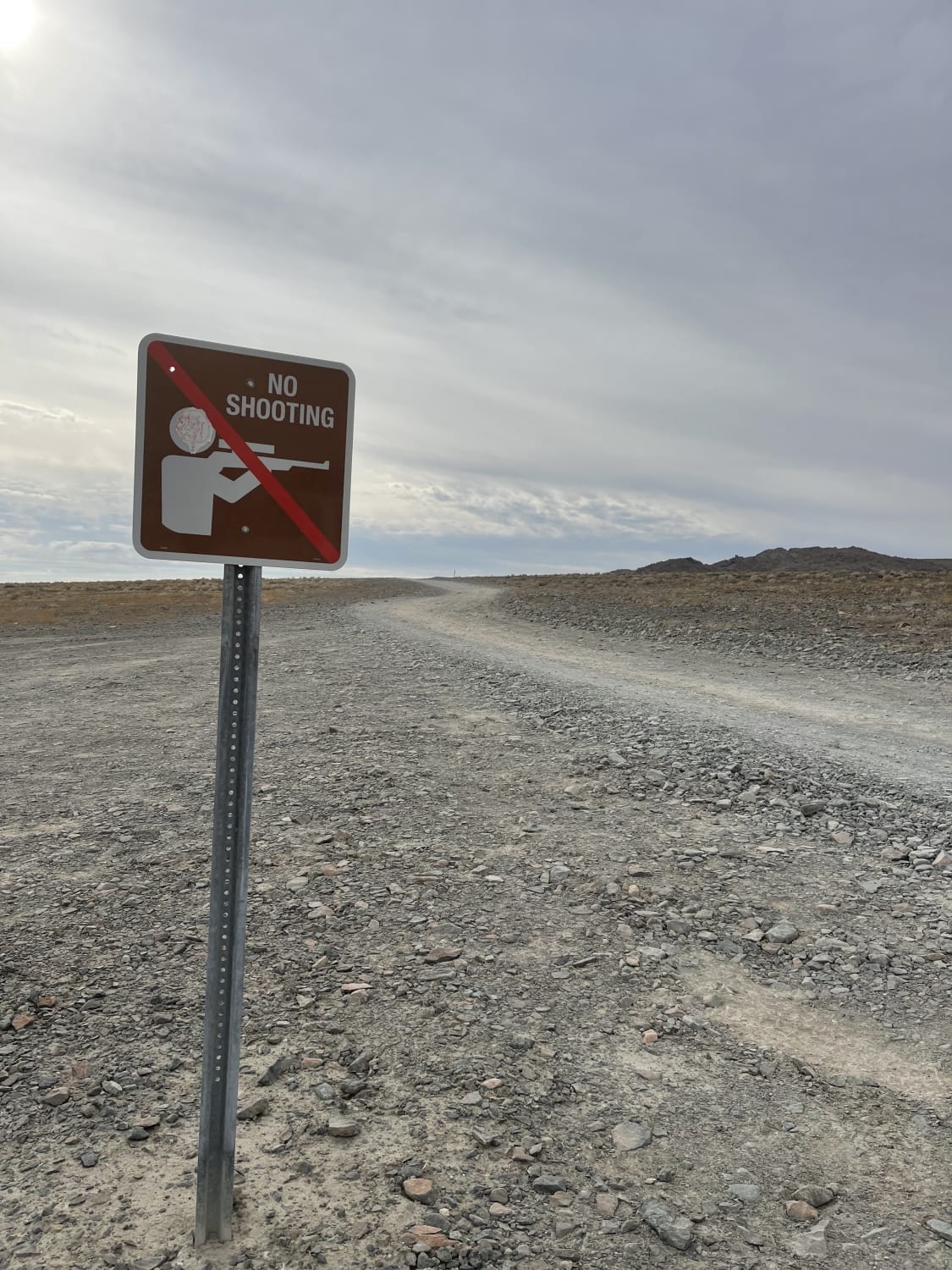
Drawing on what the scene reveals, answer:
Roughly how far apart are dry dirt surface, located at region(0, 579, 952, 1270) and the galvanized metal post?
261 millimetres

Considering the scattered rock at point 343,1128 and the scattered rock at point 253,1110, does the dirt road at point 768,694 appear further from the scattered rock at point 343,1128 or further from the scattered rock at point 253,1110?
the scattered rock at point 253,1110

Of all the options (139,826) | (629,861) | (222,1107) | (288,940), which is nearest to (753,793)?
(629,861)

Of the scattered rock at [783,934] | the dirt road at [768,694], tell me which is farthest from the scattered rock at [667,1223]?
the dirt road at [768,694]

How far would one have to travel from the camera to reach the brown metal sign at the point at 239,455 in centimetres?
240

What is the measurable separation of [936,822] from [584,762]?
9.99 feet

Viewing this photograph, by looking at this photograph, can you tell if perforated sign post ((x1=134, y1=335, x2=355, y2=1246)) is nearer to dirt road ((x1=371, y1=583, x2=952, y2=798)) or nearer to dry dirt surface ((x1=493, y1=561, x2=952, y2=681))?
dirt road ((x1=371, y1=583, x2=952, y2=798))

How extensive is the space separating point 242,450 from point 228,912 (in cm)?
142

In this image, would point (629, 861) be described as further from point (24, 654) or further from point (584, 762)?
point (24, 654)

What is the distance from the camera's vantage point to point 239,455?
2467 millimetres

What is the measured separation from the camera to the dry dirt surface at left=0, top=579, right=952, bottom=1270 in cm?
288

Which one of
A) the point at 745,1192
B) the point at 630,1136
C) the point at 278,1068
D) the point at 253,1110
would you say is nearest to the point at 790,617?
the point at 630,1136

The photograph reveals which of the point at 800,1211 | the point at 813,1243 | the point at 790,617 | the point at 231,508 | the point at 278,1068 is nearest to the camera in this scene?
the point at 231,508

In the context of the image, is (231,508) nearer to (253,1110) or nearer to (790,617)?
(253,1110)

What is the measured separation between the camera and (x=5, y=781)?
8109 mm
